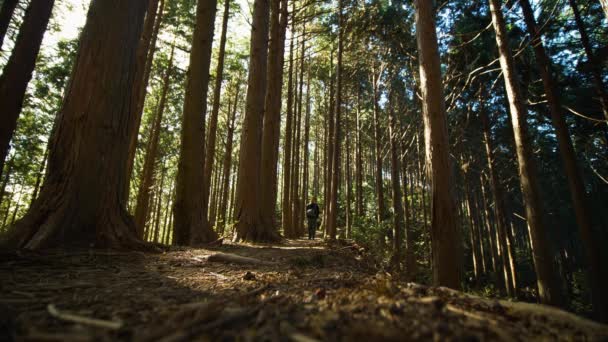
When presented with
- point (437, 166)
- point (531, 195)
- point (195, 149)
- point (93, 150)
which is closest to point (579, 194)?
point (531, 195)

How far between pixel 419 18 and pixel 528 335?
4143 mm

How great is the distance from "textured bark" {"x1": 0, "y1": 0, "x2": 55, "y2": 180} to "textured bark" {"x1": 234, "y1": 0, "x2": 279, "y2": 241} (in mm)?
3994

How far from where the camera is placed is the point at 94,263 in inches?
105

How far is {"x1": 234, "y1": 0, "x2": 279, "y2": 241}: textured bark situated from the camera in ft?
22.4

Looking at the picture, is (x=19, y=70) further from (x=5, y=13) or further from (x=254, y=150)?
(x=254, y=150)

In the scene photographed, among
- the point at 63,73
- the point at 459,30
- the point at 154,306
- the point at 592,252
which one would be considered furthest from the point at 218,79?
the point at 592,252

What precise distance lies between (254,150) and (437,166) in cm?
465

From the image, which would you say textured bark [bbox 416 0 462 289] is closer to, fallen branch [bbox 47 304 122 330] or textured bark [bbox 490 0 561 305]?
textured bark [bbox 490 0 561 305]

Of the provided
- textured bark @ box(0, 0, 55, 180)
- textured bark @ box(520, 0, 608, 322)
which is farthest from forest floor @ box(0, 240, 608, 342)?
textured bark @ box(520, 0, 608, 322)

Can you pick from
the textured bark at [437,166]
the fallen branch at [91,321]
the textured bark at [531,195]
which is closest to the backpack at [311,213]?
the textured bark at [531,195]

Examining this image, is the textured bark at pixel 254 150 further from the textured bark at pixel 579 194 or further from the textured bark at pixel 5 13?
the textured bark at pixel 579 194

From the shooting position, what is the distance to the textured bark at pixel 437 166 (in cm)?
320

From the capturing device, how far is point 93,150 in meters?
3.31

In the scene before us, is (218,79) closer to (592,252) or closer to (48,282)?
(48,282)
